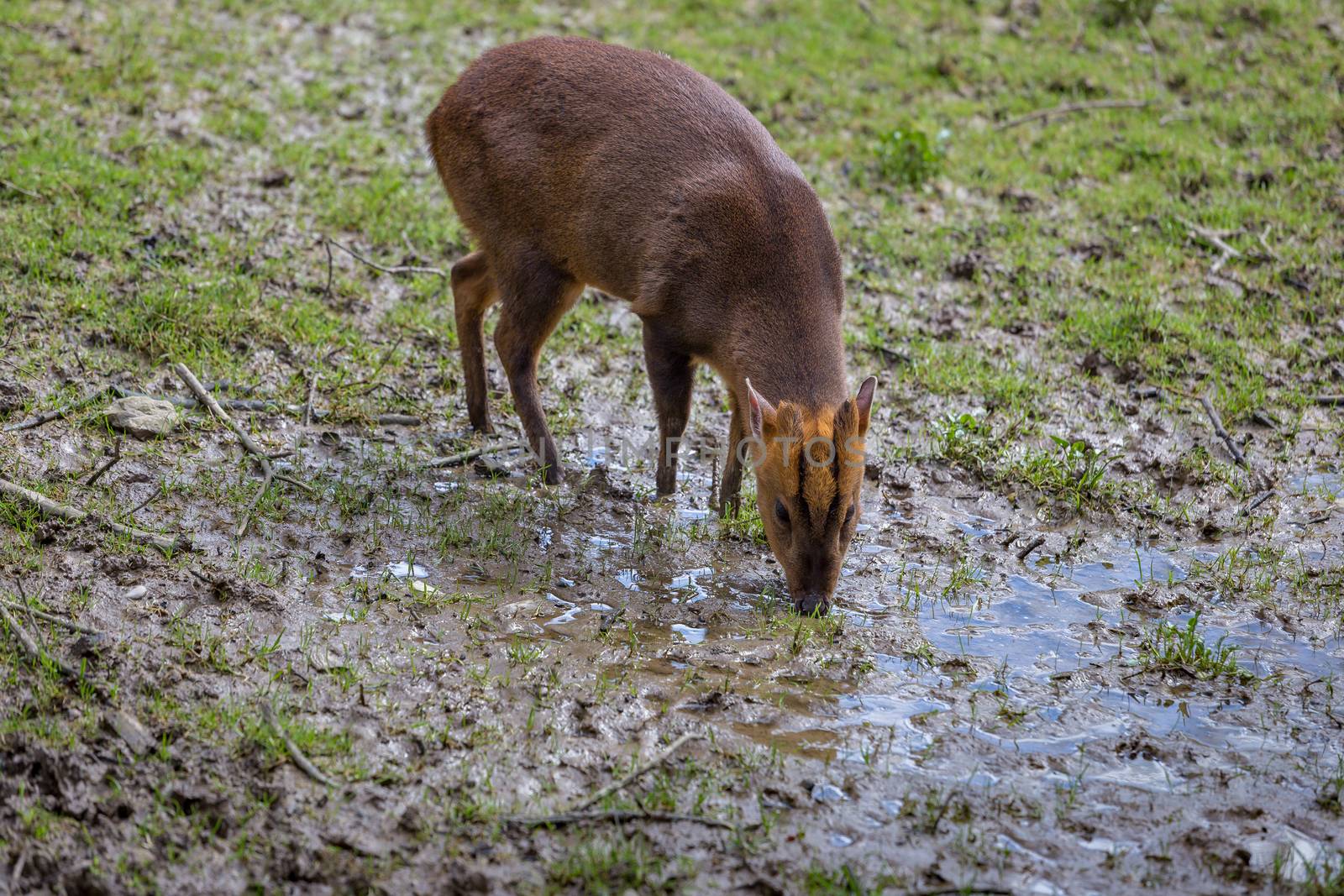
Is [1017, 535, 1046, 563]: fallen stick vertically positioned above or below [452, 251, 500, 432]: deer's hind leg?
below

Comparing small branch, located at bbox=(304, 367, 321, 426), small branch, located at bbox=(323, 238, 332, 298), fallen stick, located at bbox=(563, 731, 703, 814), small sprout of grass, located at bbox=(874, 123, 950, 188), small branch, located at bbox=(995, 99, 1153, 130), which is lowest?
small branch, located at bbox=(304, 367, 321, 426)

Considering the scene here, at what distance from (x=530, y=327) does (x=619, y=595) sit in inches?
65.7

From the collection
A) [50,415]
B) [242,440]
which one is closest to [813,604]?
[242,440]

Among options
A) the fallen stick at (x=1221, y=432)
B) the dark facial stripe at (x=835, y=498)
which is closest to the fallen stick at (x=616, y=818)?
the dark facial stripe at (x=835, y=498)

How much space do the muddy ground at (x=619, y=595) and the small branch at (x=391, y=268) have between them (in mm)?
90

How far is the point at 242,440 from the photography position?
5934 mm

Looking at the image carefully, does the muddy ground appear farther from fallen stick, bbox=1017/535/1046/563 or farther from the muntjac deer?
the muntjac deer

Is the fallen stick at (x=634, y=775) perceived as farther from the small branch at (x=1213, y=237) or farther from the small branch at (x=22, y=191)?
the small branch at (x=1213, y=237)

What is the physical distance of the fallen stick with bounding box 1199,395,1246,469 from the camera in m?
6.61

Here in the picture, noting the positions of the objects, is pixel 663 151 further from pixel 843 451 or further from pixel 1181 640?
pixel 1181 640

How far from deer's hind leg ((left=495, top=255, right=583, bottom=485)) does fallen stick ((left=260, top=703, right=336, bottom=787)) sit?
7.85 feet

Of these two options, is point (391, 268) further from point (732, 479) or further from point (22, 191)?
point (732, 479)

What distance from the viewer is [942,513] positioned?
6195mm

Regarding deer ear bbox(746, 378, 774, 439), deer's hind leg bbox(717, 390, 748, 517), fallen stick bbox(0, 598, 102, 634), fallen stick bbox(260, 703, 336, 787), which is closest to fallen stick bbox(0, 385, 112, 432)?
fallen stick bbox(0, 598, 102, 634)
